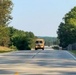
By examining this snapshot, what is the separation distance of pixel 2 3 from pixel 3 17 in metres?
3.33

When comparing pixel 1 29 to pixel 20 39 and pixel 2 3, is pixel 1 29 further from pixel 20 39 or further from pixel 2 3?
pixel 20 39

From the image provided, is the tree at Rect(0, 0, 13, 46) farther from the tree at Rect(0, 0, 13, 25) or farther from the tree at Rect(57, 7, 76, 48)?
the tree at Rect(57, 7, 76, 48)

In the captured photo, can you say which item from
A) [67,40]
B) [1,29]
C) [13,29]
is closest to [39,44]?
[1,29]

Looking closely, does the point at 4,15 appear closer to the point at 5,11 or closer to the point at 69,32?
the point at 5,11

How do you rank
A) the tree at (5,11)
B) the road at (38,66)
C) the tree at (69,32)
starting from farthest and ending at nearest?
the tree at (69,32) < the tree at (5,11) < the road at (38,66)

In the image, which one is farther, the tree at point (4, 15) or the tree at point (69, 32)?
the tree at point (69, 32)

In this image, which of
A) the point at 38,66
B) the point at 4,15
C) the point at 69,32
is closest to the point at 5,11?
the point at 4,15

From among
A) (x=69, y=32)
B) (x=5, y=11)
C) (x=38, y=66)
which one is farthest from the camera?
(x=69, y=32)

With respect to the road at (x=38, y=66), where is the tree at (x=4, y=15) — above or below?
above

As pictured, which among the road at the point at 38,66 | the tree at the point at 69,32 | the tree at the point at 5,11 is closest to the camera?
the road at the point at 38,66

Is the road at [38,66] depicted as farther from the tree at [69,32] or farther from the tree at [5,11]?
the tree at [69,32]

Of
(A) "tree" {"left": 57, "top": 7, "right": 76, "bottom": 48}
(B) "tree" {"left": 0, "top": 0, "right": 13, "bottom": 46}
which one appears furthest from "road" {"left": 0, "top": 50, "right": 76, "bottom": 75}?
(A) "tree" {"left": 57, "top": 7, "right": 76, "bottom": 48}

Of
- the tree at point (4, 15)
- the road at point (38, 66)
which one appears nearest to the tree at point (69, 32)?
the tree at point (4, 15)

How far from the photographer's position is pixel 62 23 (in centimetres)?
13462
